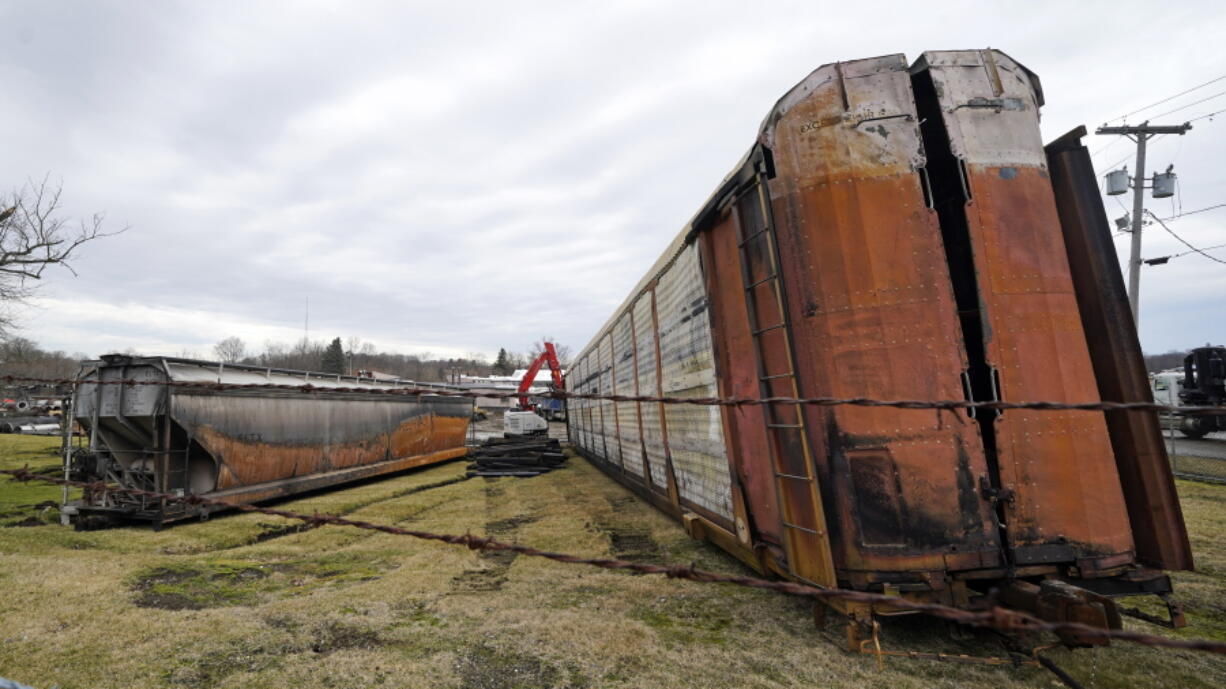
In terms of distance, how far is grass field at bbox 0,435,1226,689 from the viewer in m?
4.00

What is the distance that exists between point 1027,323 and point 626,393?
24.4 feet

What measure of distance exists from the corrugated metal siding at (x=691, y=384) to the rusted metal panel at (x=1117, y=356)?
3.30 meters

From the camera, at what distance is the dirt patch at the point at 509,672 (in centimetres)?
396

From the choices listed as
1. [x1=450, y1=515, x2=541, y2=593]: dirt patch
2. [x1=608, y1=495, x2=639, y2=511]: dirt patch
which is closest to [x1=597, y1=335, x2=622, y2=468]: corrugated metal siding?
[x1=608, y1=495, x2=639, y2=511]: dirt patch

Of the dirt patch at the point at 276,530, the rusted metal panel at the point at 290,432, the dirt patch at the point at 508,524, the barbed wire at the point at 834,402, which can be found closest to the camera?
the barbed wire at the point at 834,402

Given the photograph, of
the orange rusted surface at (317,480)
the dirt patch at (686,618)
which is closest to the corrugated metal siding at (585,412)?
the orange rusted surface at (317,480)

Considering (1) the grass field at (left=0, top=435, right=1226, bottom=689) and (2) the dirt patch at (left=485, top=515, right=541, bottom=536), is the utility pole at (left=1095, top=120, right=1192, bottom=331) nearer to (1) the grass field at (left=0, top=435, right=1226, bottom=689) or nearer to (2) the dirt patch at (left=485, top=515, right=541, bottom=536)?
(1) the grass field at (left=0, top=435, right=1226, bottom=689)

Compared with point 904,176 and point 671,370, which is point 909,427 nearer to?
point 904,176

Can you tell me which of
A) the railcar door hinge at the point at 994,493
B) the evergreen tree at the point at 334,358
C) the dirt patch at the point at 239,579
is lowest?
the dirt patch at the point at 239,579

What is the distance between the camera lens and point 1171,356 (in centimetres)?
7400

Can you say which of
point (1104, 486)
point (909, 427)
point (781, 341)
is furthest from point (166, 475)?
point (1104, 486)

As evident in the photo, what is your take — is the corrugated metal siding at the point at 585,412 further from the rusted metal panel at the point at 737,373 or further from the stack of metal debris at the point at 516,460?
the rusted metal panel at the point at 737,373

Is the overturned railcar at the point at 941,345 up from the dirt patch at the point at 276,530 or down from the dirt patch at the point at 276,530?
up

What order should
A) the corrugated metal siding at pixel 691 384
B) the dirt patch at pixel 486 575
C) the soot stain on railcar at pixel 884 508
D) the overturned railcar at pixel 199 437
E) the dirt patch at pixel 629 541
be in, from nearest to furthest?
1. the soot stain on railcar at pixel 884 508
2. the dirt patch at pixel 486 575
3. the corrugated metal siding at pixel 691 384
4. the dirt patch at pixel 629 541
5. the overturned railcar at pixel 199 437
